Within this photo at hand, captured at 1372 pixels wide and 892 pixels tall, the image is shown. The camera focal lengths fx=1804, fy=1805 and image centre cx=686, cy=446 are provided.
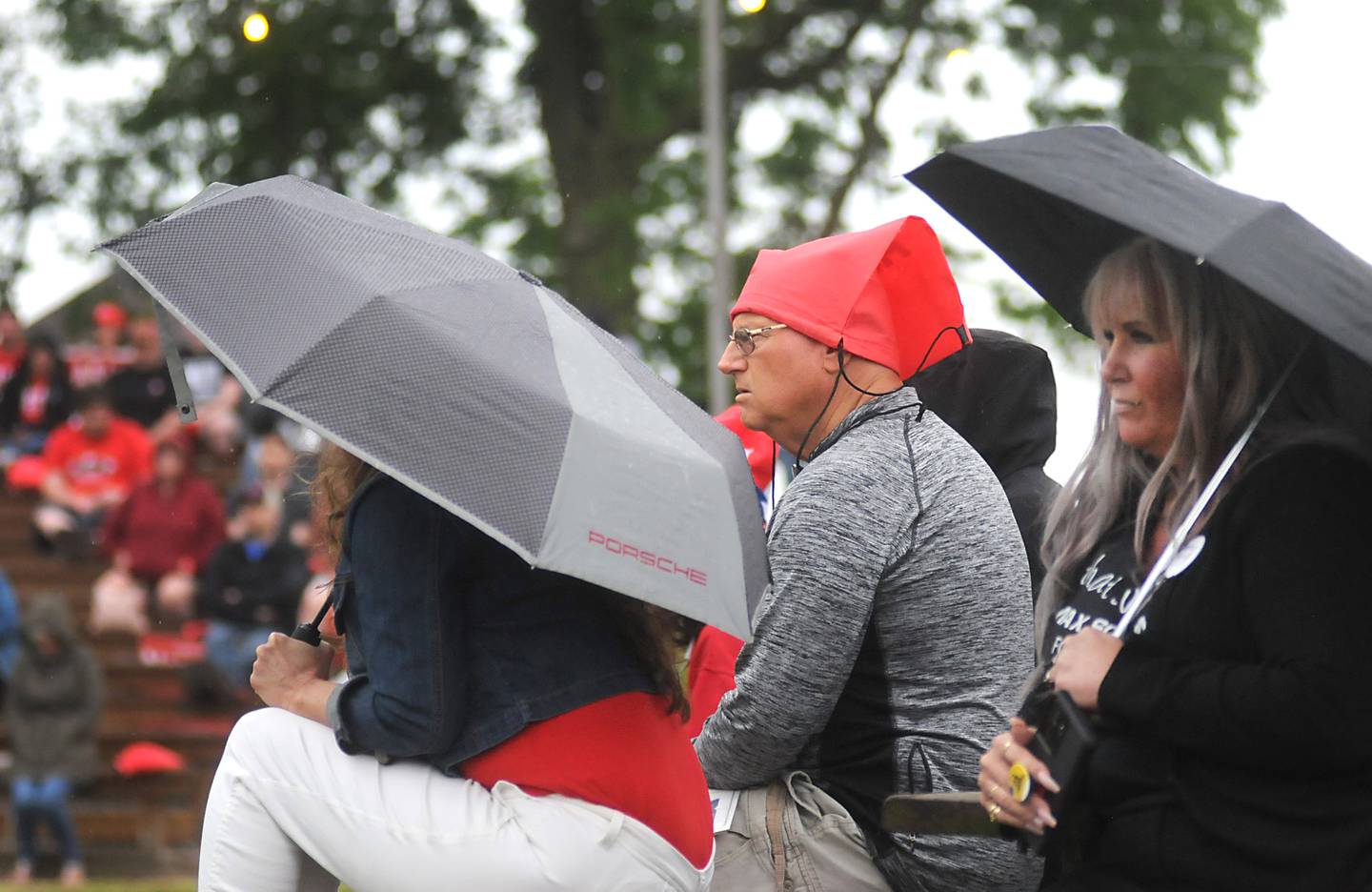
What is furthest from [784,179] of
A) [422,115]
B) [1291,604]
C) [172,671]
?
[1291,604]

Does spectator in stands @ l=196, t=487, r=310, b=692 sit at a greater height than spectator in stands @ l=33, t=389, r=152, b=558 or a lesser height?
greater

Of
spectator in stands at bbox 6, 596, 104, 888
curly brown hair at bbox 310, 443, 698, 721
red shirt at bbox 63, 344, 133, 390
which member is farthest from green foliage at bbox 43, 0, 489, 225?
curly brown hair at bbox 310, 443, 698, 721

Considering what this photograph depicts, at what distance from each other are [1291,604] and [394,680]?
148cm

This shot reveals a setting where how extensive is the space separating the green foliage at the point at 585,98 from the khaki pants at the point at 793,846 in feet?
44.4

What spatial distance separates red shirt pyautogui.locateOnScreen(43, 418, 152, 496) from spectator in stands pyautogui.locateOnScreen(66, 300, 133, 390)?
64cm

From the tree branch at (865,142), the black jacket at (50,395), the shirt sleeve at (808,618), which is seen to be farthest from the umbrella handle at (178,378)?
the tree branch at (865,142)

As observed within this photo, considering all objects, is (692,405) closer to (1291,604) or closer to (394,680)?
(394,680)

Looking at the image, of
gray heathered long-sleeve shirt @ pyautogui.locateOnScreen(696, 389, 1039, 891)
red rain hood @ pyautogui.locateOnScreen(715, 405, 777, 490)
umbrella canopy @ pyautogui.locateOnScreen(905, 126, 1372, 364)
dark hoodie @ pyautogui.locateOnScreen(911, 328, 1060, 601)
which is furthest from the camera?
→ red rain hood @ pyautogui.locateOnScreen(715, 405, 777, 490)

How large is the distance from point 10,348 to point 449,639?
525 inches

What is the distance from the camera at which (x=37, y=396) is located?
15016 millimetres

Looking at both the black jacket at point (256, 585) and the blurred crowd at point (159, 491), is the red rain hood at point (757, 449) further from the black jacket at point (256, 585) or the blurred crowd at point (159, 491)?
the black jacket at point (256, 585)

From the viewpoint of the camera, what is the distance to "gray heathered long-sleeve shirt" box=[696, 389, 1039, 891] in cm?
345

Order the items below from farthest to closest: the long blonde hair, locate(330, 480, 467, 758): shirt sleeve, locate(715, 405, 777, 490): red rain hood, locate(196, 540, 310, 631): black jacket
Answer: locate(196, 540, 310, 631): black jacket < locate(715, 405, 777, 490): red rain hood < locate(330, 480, 467, 758): shirt sleeve < the long blonde hair

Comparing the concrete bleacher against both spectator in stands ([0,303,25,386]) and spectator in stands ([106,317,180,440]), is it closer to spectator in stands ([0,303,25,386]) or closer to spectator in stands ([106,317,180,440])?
spectator in stands ([106,317,180,440])
